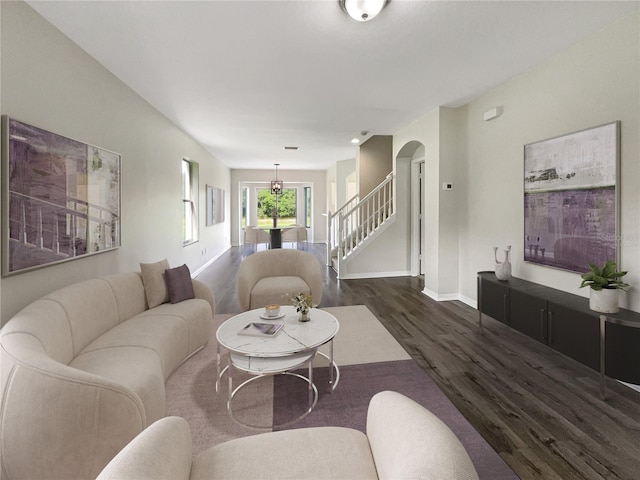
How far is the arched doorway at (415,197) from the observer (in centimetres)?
599

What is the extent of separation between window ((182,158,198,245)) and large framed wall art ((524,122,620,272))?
5364 mm

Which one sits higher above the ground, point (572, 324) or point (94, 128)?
point (94, 128)

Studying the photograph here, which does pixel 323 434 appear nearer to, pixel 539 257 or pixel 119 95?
pixel 539 257

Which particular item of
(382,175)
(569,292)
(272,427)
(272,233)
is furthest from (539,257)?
(272,233)

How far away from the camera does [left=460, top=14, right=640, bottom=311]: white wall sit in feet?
7.64

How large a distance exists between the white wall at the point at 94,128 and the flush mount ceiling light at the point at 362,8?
2138 mm

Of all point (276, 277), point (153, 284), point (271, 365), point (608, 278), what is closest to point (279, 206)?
point (276, 277)

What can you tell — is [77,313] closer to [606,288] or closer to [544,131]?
[606,288]

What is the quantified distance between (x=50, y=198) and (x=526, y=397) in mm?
3687

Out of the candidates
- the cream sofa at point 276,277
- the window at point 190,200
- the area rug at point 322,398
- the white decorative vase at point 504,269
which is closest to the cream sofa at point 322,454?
the area rug at point 322,398

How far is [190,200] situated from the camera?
20.1ft

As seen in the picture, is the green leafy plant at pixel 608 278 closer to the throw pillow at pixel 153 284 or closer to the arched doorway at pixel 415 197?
the throw pillow at pixel 153 284

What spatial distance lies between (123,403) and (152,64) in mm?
2938

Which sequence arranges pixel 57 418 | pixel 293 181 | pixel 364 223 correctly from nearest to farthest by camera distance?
pixel 57 418
pixel 364 223
pixel 293 181
